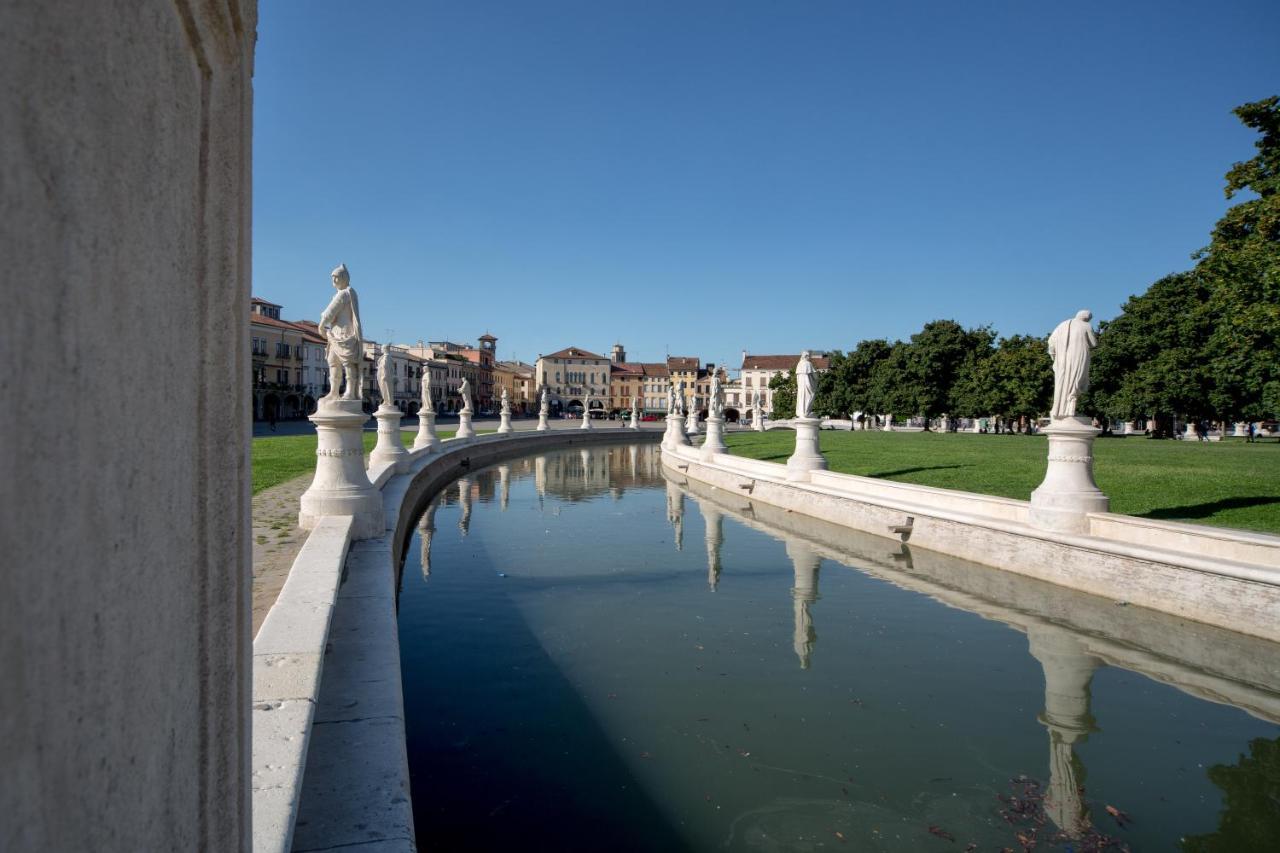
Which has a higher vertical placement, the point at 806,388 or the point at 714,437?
the point at 806,388

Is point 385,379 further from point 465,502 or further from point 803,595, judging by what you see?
point 803,595

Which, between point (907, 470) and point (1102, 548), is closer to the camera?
point (1102, 548)

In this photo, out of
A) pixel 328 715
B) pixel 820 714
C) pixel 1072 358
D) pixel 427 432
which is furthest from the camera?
pixel 427 432

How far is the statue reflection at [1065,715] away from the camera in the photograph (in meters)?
4.58

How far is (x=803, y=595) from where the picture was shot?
946 cm

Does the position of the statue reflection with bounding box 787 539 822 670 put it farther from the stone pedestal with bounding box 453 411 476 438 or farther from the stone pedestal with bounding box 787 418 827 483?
the stone pedestal with bounding box 453 411 476 438

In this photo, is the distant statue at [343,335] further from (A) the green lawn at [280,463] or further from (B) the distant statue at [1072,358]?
(B) the distant statue at [1072,358]

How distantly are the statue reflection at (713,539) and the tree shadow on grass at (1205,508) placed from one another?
→ 6.64 meters

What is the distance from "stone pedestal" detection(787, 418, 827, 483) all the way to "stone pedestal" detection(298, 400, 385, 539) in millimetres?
10768

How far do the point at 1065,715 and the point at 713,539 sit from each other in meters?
7.89

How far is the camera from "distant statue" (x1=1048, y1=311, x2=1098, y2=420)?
10.7 metres

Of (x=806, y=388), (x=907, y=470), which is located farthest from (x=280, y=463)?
(x=907, y=470)

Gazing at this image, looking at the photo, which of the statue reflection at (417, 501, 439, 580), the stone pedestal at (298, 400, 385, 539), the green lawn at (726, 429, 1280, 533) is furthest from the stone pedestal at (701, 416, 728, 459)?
the stone pedestal at (298, 400, 385, 539)

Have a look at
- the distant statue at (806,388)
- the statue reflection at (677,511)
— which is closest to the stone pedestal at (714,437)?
the statue reflection at (677,511)
